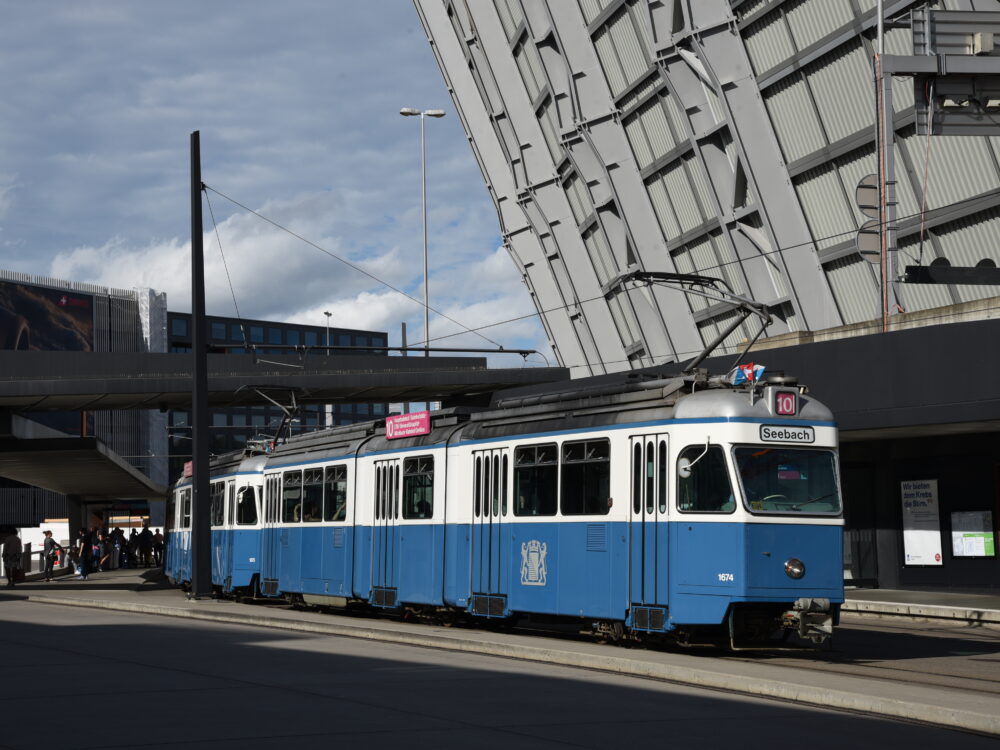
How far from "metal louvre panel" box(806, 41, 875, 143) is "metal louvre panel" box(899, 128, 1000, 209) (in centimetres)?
153

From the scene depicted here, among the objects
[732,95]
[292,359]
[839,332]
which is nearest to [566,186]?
[292,359]

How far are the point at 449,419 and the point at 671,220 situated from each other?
1909 centimetres

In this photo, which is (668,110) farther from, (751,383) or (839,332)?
(751,383)

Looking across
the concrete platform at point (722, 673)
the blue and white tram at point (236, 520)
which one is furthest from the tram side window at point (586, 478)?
the blue and white tram at point (236, 520)

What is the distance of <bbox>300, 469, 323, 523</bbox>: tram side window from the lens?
78.0 ft

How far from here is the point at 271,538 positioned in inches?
1025

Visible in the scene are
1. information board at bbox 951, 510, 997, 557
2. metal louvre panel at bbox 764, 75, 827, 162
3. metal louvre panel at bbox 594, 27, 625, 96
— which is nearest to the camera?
information board at bbox 951, 510, 997, 557

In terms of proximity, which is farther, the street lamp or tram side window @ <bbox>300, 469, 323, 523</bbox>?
the street lamp

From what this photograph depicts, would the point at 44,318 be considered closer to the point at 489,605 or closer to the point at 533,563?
the point at 489,605

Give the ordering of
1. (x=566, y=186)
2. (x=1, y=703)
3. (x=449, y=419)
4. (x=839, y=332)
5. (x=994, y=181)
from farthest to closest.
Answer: (x=566, y=186) → (x=839, y=332) → (x=994, y=181) → (x=449, y=419) → (x=1, y=703)

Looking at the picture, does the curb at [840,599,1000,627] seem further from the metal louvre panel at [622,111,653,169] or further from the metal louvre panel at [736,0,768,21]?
the metal louvre panel at [622,111,653,169]

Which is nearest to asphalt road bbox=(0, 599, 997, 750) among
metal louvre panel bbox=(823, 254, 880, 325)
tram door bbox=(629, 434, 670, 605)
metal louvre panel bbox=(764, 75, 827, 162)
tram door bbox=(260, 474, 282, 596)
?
tram door bbox=(629, 434, 670, 605)

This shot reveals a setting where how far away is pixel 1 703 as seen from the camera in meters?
10.5

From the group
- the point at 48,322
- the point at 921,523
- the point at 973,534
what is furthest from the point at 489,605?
the point at 48,322
